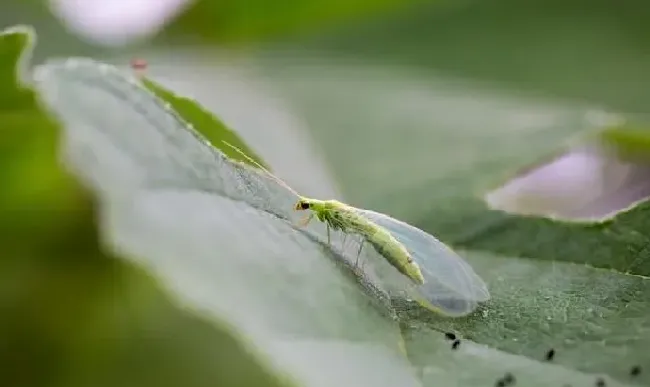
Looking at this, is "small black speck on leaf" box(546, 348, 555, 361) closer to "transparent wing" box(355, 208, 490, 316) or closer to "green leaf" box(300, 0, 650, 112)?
"transparent wing" box(355, 208, 490, 316)

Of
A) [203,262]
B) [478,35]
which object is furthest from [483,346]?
[478,35]

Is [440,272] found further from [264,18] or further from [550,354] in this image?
[264,18]

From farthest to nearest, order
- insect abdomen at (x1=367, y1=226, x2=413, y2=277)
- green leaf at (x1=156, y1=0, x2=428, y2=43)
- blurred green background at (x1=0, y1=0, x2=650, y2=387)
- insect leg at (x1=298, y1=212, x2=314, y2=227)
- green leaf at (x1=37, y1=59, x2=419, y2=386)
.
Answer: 1. green leaf at (x1=156, y1=0, x2=428, y2=43)
2. blurred green background at (x1=0, y1=0, x2=650, y2=387)
3. insect abdomen at (x1=367, y1=226, x2=413, y2=277)
4. insect leg at (x1=298, y1=212, x2=314, y2=227)
5. green leaf at (x1=37, y1=59, x2=419, y2=386)

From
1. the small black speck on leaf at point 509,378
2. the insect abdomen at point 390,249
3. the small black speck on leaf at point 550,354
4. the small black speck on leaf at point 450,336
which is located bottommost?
the small black speck on leaf at point 509,378

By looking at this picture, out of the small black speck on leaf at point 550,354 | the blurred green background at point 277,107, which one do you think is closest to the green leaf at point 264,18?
the blurred green background at point 277,107

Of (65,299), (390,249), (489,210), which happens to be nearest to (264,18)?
(65,299)

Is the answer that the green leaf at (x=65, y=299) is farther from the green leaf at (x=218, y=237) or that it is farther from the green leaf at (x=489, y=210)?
the green leaf at (x=218, y=237)

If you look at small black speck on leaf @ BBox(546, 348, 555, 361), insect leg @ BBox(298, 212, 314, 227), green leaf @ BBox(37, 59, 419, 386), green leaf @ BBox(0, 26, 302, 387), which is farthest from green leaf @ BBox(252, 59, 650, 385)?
green leaf @ BBox(0, 26, 302, 387)

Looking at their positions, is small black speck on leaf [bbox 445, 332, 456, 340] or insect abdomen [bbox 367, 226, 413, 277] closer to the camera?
small black speck on leaf [bbox 445, 332, 456, 340]
